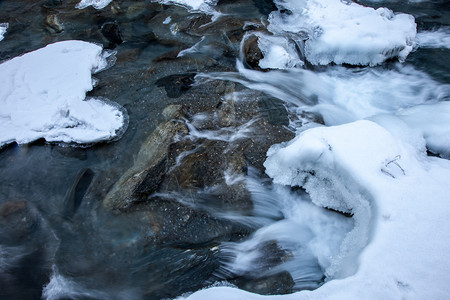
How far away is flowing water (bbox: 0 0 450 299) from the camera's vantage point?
3.36 metres

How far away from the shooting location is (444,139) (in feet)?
13.5

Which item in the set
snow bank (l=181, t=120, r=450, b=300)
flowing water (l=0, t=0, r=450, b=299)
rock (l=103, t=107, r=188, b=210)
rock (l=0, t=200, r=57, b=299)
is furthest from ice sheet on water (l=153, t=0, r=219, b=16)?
rock (l=0, t=200, r=57, b=299)

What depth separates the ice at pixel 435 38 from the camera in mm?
6055

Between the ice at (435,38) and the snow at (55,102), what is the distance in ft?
19.7

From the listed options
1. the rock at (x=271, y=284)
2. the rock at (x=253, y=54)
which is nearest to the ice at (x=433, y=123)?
the rock at (x=253, y=54)

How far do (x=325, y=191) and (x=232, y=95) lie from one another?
7.46ft

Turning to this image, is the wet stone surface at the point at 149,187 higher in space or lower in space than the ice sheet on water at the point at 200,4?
lower

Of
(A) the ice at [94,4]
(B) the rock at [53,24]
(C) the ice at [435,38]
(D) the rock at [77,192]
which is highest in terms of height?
(C) the ice at [435,38]

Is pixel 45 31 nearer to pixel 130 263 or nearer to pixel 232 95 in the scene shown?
pixel 232 95

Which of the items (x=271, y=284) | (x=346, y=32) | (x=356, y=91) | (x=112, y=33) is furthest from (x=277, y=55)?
(x=271, y=284)

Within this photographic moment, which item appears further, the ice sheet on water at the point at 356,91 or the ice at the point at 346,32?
the ice at the point at 346,32

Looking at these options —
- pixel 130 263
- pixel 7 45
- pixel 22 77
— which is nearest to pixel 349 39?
pixel 130 263

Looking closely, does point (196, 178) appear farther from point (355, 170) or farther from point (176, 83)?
point (176, 83)

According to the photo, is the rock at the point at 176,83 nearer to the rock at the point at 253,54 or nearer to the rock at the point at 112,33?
the rock at the point at 253,54
